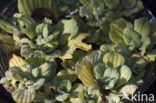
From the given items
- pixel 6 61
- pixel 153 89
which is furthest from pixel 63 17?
pixel 153 89

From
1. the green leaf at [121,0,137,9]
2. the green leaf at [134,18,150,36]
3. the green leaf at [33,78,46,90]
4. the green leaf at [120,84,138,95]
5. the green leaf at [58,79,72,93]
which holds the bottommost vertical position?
the green leaf at [120,84,138,95]

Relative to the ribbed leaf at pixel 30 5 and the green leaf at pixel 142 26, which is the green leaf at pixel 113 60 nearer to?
the green leaf at pixel 142 26

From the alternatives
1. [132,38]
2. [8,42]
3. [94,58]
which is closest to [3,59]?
[8,42]

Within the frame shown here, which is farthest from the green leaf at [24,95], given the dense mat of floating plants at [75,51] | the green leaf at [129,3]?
the green leaf at [129,3]

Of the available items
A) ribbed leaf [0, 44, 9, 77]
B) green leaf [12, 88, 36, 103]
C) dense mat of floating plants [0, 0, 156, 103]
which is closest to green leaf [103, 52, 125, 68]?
dense mat of floating plants [0, 0, 156, 103]

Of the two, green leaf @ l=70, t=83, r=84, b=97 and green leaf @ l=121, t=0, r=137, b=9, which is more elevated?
green leaf @ l=121, t=0, r=137, b=9

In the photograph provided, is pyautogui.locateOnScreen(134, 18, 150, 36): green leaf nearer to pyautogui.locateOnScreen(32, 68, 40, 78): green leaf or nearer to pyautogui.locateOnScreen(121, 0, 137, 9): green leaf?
pyautogui.locateOnScreen(121, 0, 137, 9): green leaf

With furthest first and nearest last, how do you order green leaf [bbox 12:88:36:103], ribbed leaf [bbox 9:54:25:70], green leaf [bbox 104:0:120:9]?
green leaf [bbox 104:0:120:9] → ribbed leaf [bbox 9:54:25:70] → green leaf [bbox 12:88:36:103]
